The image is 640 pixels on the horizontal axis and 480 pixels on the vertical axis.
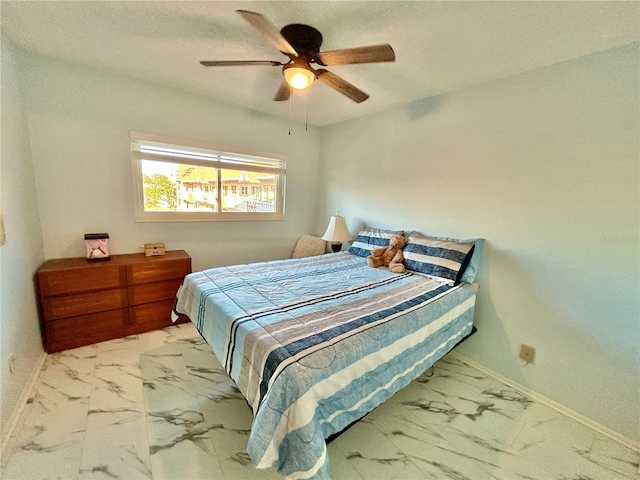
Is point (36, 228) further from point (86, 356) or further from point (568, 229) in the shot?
point (568, 229)

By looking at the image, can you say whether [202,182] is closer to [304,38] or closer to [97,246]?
[97,246]

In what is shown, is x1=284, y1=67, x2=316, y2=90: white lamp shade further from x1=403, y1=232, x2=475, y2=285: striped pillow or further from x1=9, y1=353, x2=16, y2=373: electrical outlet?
x1=9, y1=353, x2=16, y2=373: electrical outlet

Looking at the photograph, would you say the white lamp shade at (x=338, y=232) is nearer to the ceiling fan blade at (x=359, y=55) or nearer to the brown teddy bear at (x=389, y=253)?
the brown teddy bear at (x=389, y=253)

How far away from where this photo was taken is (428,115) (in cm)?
248

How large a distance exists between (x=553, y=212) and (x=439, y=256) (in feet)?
2.64

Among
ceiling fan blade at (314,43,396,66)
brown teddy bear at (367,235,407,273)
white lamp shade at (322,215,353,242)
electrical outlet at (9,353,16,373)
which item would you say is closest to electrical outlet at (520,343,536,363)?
brown teddy bear at (367,235,407,273)

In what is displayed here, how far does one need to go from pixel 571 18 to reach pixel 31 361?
3.95 m

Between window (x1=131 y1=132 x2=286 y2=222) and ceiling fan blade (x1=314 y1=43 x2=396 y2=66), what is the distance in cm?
189

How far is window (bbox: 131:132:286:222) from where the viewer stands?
262cm

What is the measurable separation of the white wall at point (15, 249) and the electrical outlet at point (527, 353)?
331cm

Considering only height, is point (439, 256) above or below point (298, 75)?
below

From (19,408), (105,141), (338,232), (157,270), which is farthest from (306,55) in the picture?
(19,408)

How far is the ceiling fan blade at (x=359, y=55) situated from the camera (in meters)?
1.32

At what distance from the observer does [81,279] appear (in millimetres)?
2113
